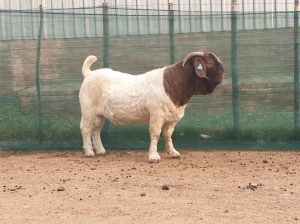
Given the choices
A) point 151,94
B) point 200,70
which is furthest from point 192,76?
point 151,94

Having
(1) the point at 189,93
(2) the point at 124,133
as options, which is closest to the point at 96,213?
(1) the point at 189,93

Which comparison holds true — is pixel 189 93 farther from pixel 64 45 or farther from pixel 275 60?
pixel 64 45

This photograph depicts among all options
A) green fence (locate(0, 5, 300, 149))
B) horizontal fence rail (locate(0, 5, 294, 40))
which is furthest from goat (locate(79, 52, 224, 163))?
horizontal fence rail (locate(0, 5, 294, 40))

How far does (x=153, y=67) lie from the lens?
32.4 ft

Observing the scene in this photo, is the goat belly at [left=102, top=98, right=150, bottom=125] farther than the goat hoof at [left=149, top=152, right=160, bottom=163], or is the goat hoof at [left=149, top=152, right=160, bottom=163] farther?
the goat belly at [left=102, top=98, right=150, bottom=125]

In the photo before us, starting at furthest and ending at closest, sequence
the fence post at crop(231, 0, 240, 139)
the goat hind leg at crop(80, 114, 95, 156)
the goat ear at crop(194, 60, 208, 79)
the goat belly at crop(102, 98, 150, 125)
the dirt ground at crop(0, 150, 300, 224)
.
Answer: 1. the fence post at crop(231, 0, 240, 139)
2. the goat hind leg at crop(80, 114, 95, 156)
3. the goat belly at crop(102, 98, 150, 125)
4. the goat ear at crop(194, 60, 208, 79)
5. the dirt ground at crop(0, 150, 300, 224)

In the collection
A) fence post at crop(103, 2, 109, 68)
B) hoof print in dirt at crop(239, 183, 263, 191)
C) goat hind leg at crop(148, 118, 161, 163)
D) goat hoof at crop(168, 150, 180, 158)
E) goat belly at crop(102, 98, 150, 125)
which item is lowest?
goat hoof at crop(168, 150, 180, 158)

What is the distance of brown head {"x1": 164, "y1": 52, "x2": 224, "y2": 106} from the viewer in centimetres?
864

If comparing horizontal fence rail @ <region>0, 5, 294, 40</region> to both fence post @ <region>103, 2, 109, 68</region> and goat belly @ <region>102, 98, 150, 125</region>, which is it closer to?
fence post @ <region>103, 2, 109, 68</region>

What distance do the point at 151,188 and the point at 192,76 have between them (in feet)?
7.49

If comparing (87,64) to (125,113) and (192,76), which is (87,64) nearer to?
(125,113)

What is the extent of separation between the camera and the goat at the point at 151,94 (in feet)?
28.4

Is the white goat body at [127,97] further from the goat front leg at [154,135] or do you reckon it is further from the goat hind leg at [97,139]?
the goat hind leg at [97,139]

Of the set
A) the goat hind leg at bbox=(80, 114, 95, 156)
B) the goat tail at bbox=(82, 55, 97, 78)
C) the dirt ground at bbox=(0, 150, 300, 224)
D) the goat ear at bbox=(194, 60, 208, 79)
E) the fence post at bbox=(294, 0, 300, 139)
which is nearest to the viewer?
the dirt ground at bbox=(0, 150, 300, 224)
